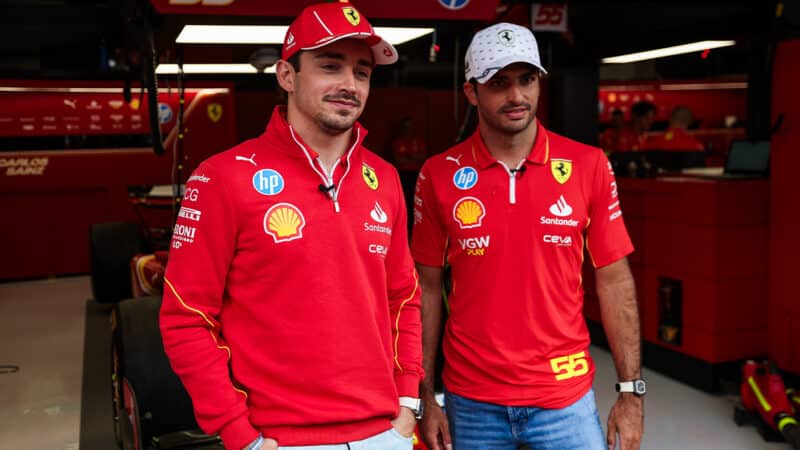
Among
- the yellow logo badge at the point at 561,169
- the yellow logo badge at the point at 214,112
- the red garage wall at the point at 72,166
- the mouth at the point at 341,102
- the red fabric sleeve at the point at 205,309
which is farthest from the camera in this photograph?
the yellow logo badge at the point at 214,112

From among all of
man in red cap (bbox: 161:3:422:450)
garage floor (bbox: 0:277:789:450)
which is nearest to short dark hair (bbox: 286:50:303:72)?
man in red cap (bbox: 161:3:422:450)

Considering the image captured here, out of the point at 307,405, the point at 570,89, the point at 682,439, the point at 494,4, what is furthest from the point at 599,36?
the point at 307,405

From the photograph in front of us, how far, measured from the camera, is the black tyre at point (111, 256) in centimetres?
664

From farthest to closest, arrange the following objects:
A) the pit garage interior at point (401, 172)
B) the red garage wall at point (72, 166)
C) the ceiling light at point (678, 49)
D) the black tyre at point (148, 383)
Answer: the red garage wall at point (72, 166) → the ceiling light at point (678, 49) → the pit garage interior at point (401, 172) → the black tyre at point (148, 383)

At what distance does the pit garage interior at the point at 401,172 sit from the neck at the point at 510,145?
0.82 meters

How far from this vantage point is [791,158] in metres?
4.36

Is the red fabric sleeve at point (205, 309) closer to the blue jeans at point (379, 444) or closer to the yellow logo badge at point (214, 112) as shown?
the blue jeans at point (379, 444)

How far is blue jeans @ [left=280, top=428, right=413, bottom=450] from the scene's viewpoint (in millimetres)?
1510

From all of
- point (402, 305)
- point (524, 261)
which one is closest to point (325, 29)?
point (402, 305)

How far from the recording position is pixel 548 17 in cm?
709

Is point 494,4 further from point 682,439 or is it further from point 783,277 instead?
point 783,277

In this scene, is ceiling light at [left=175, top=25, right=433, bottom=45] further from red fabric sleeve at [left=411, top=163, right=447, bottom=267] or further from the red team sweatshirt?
the red team sweatshirt

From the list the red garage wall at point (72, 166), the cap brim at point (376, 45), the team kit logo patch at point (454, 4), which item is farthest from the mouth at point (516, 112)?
the red garage wall at point (72, 166)

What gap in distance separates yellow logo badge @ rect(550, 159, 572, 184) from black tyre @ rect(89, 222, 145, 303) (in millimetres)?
5411
